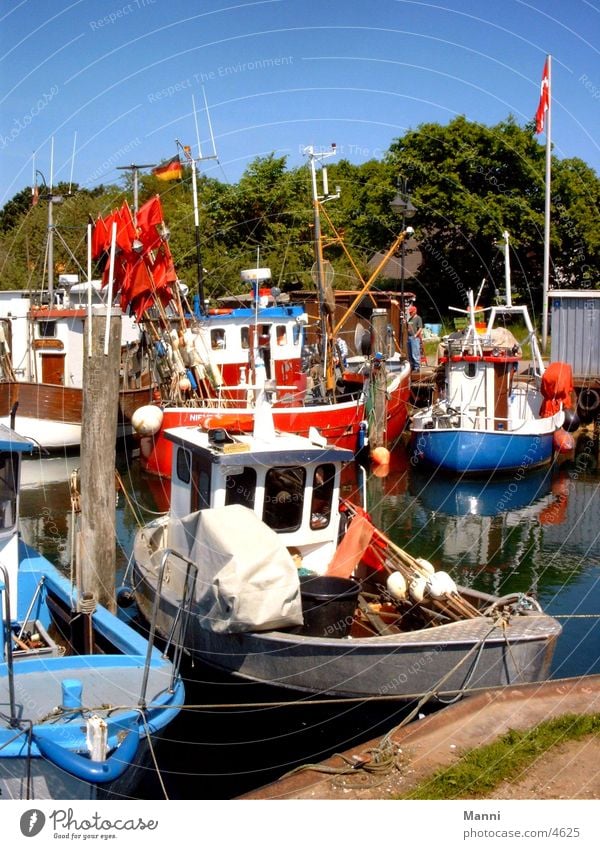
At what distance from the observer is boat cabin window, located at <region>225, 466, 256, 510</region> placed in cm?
976

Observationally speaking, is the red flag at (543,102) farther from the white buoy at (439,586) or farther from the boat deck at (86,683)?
the boat deck at (86,683)

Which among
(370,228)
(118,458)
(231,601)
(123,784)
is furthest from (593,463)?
(123,784)

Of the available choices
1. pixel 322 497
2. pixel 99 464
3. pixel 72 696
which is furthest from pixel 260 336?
pixel 72 696

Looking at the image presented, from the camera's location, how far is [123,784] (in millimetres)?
6703

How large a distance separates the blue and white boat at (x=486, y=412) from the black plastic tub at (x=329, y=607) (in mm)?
12966

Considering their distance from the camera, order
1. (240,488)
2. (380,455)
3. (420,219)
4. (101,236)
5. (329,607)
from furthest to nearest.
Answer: (420,219), (380,455), (101,236), (240,488), (329,607)

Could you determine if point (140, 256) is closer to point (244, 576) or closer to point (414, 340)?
point (244, 576)

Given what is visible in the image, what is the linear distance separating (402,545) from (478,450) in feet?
18.7

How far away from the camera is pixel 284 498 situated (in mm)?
9992

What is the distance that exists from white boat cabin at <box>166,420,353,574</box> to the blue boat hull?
11.4 meters

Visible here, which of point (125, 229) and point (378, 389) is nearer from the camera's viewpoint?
point (125, 229)

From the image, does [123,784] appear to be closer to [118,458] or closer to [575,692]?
[575,692]

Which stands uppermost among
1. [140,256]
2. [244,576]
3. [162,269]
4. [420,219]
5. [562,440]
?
[420,219]
